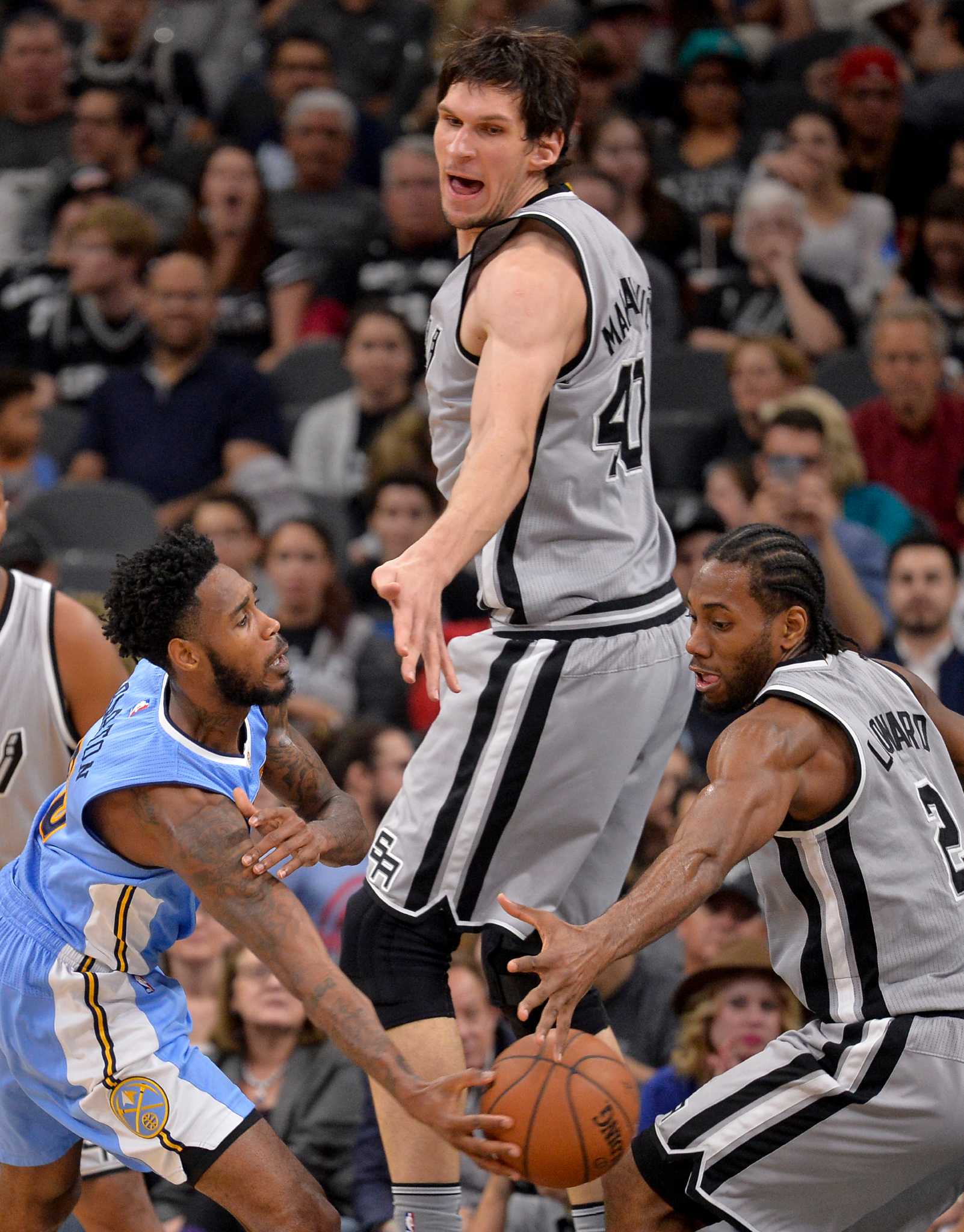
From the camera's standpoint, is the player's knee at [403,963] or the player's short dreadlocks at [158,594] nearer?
the player's short dreadlocks at [158,594]

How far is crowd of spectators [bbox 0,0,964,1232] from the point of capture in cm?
680

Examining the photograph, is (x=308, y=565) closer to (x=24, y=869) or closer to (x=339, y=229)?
(x=339, y=229)

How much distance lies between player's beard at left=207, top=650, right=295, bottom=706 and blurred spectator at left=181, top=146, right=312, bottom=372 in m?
6.28

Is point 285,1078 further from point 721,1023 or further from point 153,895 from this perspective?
point 153,895

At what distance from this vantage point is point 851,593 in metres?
7.47

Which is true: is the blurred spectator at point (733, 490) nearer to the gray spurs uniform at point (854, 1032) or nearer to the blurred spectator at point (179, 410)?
the blurred spectator at point (179, 410)

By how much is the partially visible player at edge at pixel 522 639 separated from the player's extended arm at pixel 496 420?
0.10ft

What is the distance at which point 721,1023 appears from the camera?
5746mm

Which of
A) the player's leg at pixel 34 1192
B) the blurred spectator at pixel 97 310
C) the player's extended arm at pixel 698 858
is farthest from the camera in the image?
the blurred spectator at pixel 97 310

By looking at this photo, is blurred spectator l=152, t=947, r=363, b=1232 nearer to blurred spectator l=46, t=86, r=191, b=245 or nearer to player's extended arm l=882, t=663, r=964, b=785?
player's extended arm l=882, t=663, r=964, b=785

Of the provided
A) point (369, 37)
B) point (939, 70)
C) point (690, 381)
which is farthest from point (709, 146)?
point (369, 37)

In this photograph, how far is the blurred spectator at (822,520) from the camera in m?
7.46

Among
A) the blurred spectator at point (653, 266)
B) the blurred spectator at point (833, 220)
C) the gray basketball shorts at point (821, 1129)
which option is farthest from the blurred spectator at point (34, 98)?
the gray basketball shorts at point (821, 1129)

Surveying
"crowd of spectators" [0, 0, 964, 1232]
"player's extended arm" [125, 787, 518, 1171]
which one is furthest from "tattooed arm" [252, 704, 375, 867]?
"crowd of spectators" [0, 0, 964, 1232]
